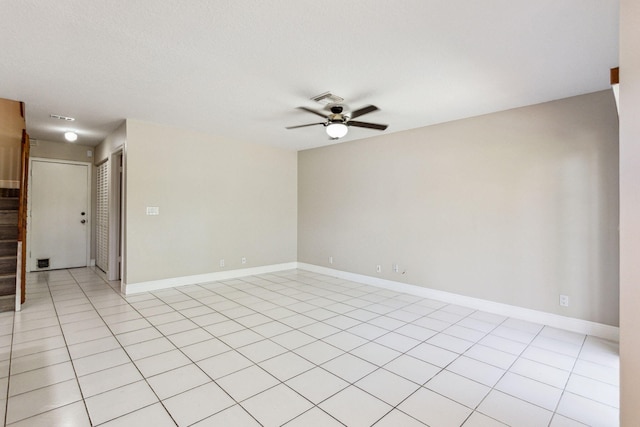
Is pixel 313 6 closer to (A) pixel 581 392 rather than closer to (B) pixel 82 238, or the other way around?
(A) pixel 581 392

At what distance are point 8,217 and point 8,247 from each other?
40 cm

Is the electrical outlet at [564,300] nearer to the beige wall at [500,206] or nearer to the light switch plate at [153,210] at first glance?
the beige wall at [500,206]

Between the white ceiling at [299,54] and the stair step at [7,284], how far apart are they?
2248 mm

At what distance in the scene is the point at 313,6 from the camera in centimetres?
202

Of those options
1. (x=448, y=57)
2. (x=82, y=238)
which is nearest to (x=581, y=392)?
(x=448, y=57)

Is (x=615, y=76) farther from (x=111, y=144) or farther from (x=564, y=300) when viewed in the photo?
(x=111, y=144)

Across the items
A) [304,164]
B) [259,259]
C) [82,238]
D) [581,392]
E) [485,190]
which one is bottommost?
[581,392]

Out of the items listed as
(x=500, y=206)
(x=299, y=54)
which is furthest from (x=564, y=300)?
(x=299, y=54)

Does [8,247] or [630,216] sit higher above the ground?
[630,216]

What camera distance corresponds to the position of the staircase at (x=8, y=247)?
12.6 ft

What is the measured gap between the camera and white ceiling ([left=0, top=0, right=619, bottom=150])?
6.80ft

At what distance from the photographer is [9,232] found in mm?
3984

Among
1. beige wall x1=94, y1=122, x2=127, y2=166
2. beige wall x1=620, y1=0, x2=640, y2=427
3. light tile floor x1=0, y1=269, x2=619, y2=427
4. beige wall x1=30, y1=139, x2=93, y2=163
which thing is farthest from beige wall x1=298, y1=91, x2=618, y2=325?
beige wall x1=30, y1=139, x2=93, y2=163

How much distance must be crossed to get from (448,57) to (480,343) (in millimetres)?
2800
